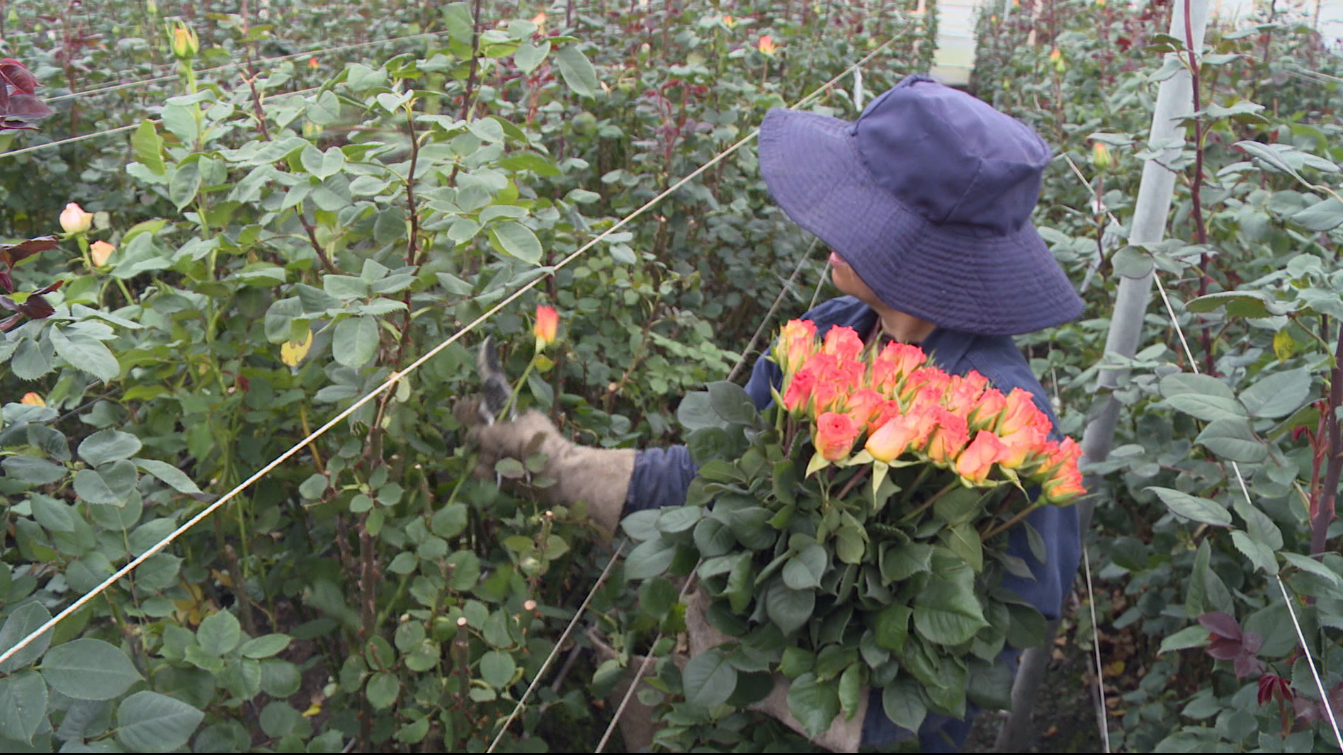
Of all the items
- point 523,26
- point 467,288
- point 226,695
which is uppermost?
point 523,26

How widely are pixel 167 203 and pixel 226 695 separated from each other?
1.10m

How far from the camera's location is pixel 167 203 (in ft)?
6.12

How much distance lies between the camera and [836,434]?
2.62 feet

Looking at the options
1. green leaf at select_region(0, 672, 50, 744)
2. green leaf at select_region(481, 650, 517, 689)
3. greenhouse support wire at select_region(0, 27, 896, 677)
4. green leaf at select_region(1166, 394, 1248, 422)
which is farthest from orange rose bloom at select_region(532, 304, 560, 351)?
green leaf at select_region(1166, 394, 1248, 422)

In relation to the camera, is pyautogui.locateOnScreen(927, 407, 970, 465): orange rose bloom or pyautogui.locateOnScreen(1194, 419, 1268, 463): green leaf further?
pyautogui.locateOnScreen(1194, 419, 1268, 463): green leaf

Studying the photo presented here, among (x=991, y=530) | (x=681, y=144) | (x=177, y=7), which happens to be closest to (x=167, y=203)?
(x=681, y=144)

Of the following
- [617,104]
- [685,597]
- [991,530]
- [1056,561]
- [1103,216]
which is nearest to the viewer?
[991,530]

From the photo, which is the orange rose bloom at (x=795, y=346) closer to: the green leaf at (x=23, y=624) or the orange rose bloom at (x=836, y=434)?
the orange rose bloom at (x=836, y=434)

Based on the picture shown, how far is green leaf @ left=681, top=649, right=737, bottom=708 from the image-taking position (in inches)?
37.6

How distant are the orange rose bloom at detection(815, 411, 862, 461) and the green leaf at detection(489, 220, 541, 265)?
38cm

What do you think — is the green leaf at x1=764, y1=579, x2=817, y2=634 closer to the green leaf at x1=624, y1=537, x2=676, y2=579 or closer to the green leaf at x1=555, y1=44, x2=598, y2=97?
the green leaf at x1=624, y1=537, x2=676, y2=579

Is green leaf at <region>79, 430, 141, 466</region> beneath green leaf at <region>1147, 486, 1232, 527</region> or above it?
above

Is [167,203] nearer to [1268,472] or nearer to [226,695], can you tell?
[226,695]

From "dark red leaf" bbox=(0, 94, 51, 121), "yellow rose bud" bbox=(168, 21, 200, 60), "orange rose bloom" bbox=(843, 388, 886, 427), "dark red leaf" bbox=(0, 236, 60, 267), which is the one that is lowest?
"orange rose bloom" bbox=(843, 388, 886, 427)
